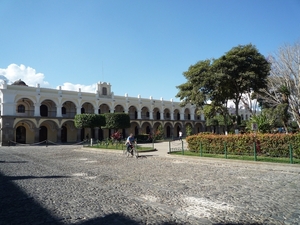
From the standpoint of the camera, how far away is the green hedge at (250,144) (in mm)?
10445

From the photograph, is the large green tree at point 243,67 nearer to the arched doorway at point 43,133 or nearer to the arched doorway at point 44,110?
the arched doorway at point 44,110

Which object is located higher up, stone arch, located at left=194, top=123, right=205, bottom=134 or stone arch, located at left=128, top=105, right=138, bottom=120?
stone arch, located at left=128, top=105, right=138, bottom=120

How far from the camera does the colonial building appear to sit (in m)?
27.8

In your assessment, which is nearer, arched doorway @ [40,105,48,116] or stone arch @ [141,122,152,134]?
arched doorway @ [40,105,48,116]

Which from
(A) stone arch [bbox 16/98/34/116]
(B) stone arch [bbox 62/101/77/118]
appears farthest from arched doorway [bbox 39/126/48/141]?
(B) stone arch [bbox 62/101/77/118]

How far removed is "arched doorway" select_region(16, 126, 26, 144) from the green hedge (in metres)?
25.4

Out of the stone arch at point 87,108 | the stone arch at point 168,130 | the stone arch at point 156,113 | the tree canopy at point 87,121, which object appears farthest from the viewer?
the stone arch at point 168,130

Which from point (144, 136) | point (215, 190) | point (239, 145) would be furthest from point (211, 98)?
point (215, 190)

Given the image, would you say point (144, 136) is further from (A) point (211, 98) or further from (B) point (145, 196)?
(B) point (145, 196)

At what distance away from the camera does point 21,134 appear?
1227 inches

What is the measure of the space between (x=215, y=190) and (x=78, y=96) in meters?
30.2

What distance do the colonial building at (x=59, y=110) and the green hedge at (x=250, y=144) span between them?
17.0 m

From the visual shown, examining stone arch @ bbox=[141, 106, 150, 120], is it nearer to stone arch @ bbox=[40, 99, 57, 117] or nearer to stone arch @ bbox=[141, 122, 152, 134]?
stone arch @ bbox=[141, 122, 152, 134]

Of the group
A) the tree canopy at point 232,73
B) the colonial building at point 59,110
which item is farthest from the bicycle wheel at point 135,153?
the colonial building at point 59,110
